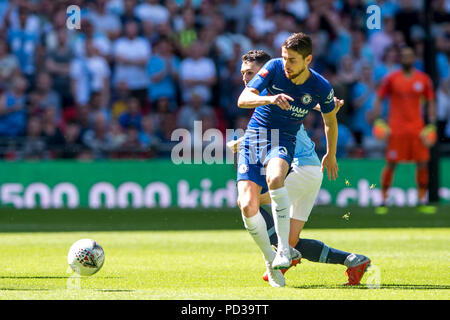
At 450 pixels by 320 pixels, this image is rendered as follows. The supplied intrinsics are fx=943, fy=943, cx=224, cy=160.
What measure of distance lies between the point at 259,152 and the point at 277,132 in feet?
0.76

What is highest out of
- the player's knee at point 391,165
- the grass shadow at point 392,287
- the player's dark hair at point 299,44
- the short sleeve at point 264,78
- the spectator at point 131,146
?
the player's dark hair at point 299,44

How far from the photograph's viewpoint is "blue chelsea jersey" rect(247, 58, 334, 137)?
7.62 m

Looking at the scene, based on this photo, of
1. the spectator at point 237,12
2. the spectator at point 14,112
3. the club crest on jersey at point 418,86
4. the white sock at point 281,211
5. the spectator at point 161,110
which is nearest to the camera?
the white sock at point 281,211

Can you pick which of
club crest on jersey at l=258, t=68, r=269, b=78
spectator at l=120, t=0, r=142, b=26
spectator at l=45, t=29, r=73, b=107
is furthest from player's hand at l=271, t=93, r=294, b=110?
spectator at l=120, t=0, r=142, b=26

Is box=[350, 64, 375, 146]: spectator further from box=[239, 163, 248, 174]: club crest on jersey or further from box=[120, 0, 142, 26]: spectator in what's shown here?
box=[239, 163, 248, 174]: club crest on jersey

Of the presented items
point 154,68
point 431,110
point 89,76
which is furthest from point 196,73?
point 431,110

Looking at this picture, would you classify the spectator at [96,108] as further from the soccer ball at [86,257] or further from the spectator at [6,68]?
the soccer ball at [86,257]

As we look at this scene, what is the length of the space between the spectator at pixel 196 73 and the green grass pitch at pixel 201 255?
9.63 ft

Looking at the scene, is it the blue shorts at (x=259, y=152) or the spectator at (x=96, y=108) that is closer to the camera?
the blue shorts at (x=259, y=152)

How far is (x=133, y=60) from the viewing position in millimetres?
18141

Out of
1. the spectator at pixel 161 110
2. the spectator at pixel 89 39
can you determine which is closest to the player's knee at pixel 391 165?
the spectator at pixel 161 110

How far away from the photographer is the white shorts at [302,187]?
799cm

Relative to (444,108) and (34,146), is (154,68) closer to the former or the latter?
(34,146)
